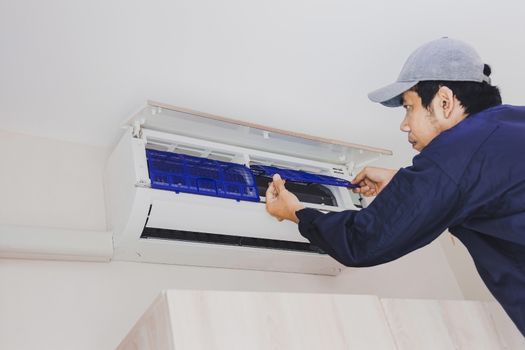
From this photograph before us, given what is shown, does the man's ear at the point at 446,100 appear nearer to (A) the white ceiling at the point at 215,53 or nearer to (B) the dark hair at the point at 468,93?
(B) the dark hair at the point at 468,93

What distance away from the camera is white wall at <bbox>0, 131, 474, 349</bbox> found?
1.30 m

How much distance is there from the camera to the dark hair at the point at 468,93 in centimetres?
106

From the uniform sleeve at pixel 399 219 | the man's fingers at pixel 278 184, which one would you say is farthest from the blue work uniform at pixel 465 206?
the man's fingers at pixel 278 184

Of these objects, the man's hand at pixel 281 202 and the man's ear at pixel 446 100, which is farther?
the man's hand at pixel 281 202

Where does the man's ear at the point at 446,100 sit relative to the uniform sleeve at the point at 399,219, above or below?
above

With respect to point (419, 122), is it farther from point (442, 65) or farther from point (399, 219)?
point (399, 219)

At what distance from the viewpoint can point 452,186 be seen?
0.91 meters

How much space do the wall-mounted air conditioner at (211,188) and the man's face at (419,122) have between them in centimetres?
53

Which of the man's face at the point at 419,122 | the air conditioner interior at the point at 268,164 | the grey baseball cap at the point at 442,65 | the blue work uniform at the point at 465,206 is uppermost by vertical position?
the air conditioner interior at the point at 268,164

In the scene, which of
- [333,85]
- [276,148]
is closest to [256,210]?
[276,148]

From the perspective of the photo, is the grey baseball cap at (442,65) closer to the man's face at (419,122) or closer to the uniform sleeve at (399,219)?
the man's face at (419,122)

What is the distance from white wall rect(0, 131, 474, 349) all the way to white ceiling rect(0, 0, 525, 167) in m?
0.11

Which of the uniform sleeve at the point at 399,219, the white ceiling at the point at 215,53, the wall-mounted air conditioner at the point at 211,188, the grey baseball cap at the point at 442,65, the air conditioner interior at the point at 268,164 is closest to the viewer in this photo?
the uniform sleeve at the point at 399,219

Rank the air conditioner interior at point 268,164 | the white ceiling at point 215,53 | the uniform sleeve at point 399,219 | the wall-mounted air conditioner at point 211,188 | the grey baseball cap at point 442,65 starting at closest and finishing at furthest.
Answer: the uniform sleeve at point 399,219
the grey baseball cap at point 442,65
the white ceiling at point 215,53
the wall-mounted air conditioner at point 211,188
the air conditioner interior at point 268,164
